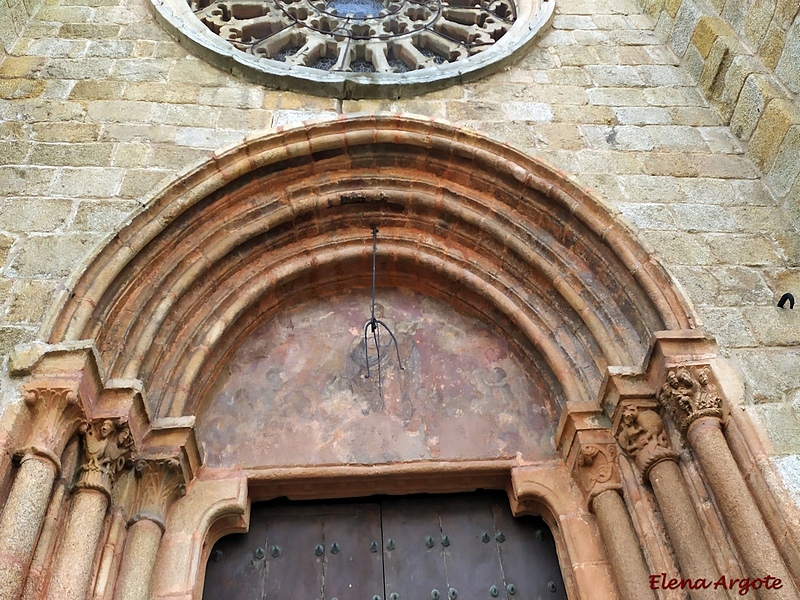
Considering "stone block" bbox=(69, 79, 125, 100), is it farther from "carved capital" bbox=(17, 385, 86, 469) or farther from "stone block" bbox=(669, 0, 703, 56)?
"stone block" bbox=(669, 0, 703, 56)

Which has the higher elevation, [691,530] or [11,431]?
[11,431]

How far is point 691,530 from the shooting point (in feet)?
11.1

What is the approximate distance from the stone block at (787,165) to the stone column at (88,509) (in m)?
4.10

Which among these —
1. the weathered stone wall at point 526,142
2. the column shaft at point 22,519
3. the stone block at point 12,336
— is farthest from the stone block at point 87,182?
the column shaft at point 22,519

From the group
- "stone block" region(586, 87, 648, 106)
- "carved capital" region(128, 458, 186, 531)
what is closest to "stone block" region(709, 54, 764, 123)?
"stone block" region(586, 87, 648, 106)

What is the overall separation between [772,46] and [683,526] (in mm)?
3658

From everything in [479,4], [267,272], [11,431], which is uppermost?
[479,4]

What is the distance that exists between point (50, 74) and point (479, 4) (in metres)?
4.04

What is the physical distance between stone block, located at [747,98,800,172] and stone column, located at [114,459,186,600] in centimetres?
407

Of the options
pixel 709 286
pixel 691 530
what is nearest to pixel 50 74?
pixel 709 286

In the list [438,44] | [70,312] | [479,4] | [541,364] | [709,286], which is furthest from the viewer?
[479,4]

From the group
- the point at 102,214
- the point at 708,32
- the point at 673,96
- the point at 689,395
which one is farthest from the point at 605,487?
the point at 708,32

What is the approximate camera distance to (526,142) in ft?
17.0

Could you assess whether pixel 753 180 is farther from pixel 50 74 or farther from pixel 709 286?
pixel 50 74
